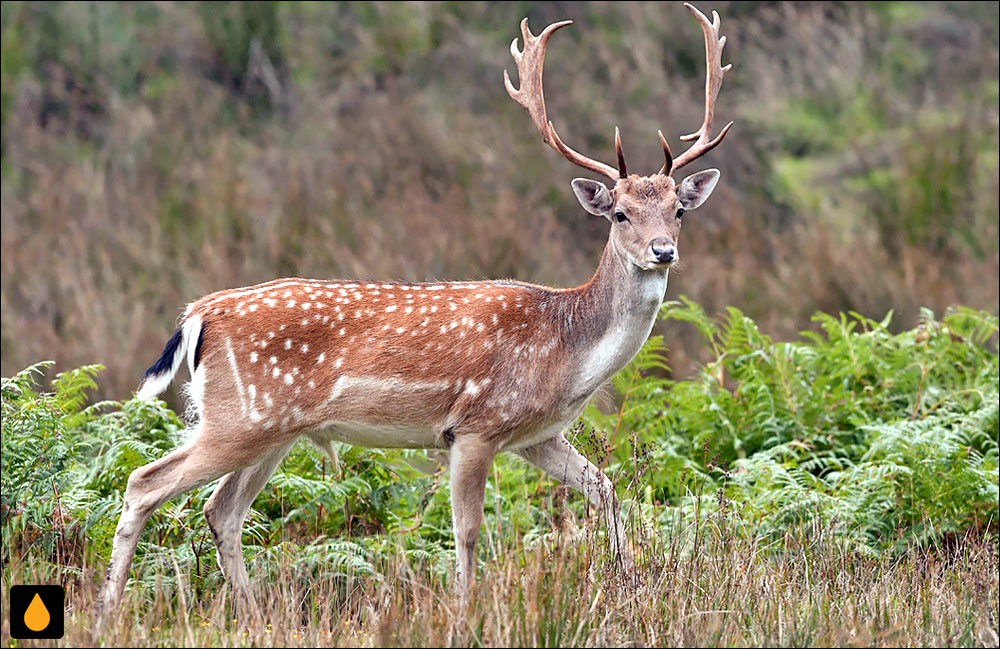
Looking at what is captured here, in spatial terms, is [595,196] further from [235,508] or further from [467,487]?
[235,508]

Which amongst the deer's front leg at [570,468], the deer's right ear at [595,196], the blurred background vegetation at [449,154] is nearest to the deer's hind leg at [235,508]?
the deer's front leg at [570,468]

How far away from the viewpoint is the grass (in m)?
4.44

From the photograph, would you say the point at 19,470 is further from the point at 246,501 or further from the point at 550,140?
the point at 550,140

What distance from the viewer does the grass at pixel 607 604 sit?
444cm

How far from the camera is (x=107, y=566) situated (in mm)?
5797

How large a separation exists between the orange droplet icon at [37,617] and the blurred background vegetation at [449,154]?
609 cm

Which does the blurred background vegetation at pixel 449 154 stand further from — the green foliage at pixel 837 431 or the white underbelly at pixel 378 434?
the white underbelly at pixel 378 434

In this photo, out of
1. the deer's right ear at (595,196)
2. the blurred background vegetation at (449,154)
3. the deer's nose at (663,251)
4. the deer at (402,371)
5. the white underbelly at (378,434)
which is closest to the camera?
the deer's nose at (663,251)

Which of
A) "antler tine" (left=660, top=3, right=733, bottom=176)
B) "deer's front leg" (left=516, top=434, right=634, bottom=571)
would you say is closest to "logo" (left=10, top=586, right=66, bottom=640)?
"deer's front leg" (left=516, top=434, right=634, bottom=571)

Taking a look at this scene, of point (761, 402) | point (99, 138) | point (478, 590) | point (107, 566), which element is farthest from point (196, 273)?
point (478, 590)

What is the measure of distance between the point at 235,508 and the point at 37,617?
1626 mm

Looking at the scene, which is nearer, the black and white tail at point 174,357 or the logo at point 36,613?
the logo at point 36,613

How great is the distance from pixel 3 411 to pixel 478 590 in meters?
2.60

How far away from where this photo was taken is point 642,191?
581 cm
